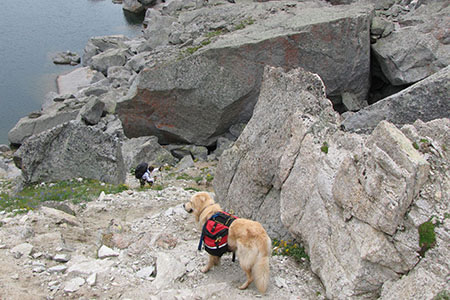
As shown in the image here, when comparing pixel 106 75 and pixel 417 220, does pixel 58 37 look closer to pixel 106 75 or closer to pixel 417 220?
pixel 106 75

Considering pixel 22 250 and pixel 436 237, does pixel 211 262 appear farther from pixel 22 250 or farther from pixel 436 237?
pixel 436 237

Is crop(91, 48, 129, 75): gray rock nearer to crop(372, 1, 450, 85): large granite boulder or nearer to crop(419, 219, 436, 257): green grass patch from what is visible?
crop(372, 1, 450, 85): large granite boulder

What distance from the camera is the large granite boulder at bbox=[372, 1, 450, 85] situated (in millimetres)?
27141

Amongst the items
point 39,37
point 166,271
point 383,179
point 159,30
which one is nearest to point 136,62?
point 159,30

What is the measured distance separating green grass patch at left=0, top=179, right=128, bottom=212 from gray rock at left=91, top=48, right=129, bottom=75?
101 ft

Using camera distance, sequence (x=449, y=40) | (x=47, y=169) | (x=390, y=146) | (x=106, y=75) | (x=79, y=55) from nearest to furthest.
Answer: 1. (x=390, y=146)
2. (x=47, y=169)
3. (x=449, y=40)
4. (x=106, y=75)
5. (x=79, y=55)

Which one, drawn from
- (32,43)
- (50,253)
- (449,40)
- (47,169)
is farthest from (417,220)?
(32,43)

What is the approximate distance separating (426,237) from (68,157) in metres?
17.7

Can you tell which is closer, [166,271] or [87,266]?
[166,271]

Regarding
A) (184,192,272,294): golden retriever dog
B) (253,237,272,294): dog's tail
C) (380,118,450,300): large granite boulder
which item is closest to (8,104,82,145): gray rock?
(184,192,272,294): golden retriever dog

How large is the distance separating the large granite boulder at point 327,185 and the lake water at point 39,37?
1297 inches

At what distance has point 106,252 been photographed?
11.5 metres

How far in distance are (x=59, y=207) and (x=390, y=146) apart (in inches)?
449

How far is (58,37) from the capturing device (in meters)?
61.6
